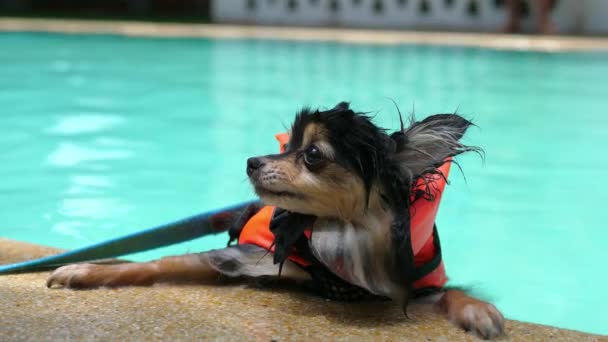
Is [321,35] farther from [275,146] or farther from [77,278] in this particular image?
[77,278]

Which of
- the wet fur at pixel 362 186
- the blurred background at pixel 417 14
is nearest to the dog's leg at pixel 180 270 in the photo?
the wet fur at pixel 362 186

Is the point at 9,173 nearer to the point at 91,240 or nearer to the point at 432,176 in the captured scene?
the point at 91,240

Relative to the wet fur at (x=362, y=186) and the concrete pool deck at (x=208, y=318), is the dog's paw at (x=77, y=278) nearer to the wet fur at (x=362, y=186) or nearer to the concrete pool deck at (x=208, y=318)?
the concrete pool deck at (x=208, y=318)

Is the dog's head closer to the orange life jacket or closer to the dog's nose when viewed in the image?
the dog's nose

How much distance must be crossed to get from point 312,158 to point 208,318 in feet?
1.93

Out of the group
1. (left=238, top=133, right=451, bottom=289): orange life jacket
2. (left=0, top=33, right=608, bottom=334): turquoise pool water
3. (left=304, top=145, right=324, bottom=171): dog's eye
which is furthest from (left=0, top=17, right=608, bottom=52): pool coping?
(left=304, top=145, right=324, bottom=171): dog's eye

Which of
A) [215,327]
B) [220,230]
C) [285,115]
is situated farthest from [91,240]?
[285,115]

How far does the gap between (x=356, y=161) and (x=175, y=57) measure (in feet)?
34.6

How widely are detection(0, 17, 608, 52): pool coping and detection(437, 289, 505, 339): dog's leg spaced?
1148 cm

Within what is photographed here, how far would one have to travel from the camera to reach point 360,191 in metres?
2.39

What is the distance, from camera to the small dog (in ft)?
7.80

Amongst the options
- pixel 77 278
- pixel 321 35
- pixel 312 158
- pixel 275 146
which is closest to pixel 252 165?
pixel 312 158

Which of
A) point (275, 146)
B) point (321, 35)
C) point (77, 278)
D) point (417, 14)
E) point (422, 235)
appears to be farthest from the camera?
point (417, 14)

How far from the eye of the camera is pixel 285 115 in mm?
7859
